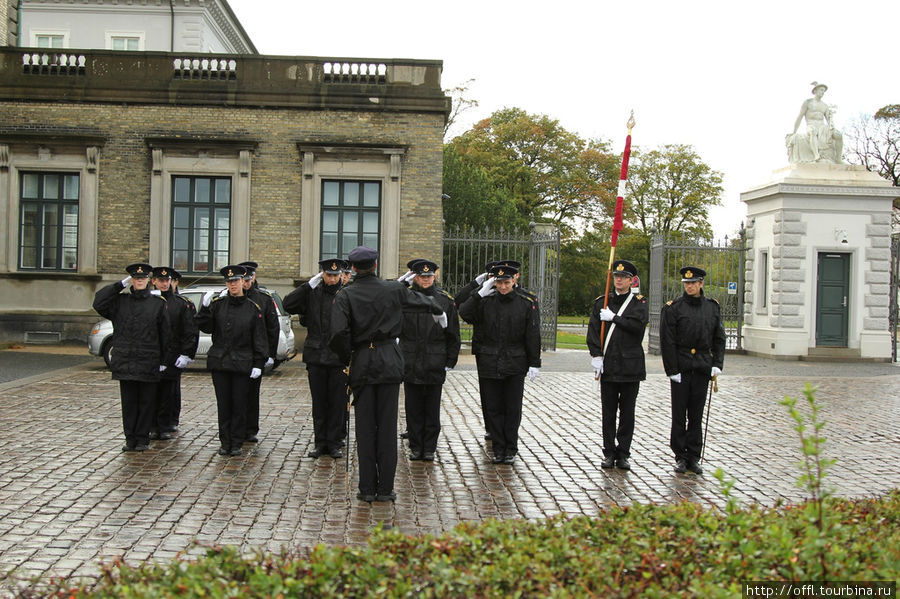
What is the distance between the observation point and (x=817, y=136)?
879 inches

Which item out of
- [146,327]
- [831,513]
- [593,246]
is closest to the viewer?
[831,513]

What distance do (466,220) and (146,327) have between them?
3123 cm

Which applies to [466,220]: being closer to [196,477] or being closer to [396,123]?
[396,123]

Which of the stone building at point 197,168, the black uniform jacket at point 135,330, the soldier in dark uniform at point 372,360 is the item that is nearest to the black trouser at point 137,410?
the black uniform jacket at point 135,330

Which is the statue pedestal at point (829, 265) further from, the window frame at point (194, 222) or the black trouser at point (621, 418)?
the black trouser at point (621, 418)

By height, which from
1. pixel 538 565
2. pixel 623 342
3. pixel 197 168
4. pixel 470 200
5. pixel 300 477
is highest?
pixel 470 200

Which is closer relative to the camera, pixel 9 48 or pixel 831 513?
pixel 831 513

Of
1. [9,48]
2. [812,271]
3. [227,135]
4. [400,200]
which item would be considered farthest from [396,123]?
[812,271]

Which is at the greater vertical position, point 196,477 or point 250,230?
point 250,230

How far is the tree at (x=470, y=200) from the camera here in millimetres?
39688

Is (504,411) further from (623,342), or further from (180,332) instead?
(180,332)

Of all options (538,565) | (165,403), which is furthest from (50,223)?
(538,565)

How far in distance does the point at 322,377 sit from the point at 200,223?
1318cm

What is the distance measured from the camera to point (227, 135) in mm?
20875
